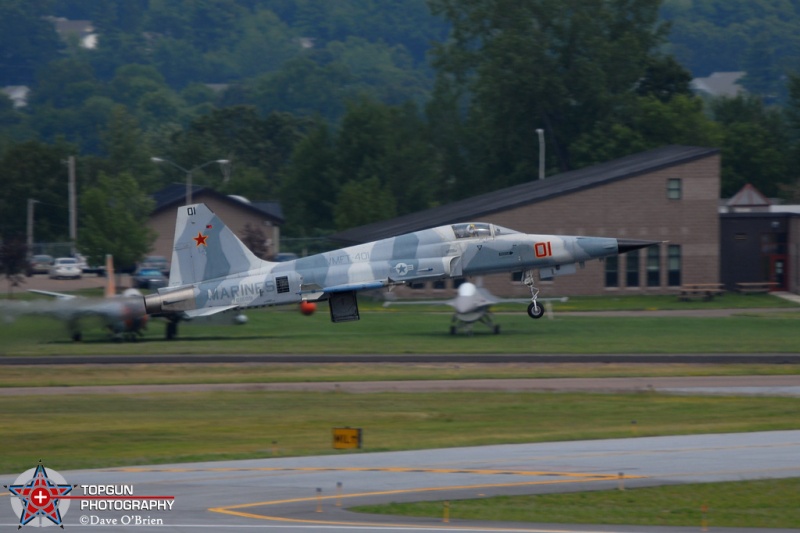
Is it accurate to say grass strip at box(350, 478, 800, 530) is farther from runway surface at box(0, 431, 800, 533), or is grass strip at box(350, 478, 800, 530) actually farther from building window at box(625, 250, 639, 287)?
building window at box(625, 250, 639, 287)

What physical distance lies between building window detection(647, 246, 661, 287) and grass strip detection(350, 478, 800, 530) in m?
53.1

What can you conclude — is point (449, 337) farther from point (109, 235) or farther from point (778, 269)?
point (109, 235)

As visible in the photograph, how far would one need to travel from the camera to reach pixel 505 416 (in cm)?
3278

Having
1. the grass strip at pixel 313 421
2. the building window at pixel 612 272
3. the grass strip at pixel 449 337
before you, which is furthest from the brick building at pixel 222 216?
the grass strip at pixel 313 421

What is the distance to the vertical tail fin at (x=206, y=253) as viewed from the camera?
40466mm

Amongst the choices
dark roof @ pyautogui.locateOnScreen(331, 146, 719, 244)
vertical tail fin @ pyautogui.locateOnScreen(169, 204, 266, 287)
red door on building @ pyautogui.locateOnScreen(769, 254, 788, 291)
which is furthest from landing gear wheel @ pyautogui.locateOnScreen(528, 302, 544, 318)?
red door on building @ pyautogui.locateOnScreen(769, 254, 788, 291)

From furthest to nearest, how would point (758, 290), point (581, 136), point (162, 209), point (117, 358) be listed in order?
point (581, 136) < point (162, 209) < point (758, 290) < point (117, 358)

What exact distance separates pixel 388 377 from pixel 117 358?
12.6 meters

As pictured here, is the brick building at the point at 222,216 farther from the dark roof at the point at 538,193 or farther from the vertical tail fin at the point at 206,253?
the vertical tail fin at the point at 206,253

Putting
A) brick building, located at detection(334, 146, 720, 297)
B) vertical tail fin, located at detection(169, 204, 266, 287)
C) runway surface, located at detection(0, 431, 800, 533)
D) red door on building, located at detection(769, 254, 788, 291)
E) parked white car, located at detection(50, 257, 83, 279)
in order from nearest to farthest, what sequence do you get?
runway surface, located at detection(0, 431, 800, 533) → vertical tail fin, located at detection(169, 204, 266, 287) → brick building, located at detection(334, 146, 720, 297) → red door on building, located at detection(769, 254, 788, 291) → parked white car, located at detection(50, 257, 83, 279)

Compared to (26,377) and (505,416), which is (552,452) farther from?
(26,377)

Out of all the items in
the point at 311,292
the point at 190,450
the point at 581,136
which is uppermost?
the point at 581,136

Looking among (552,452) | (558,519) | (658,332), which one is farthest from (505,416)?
(658,332)

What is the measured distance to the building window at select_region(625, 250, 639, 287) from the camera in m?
73.9
